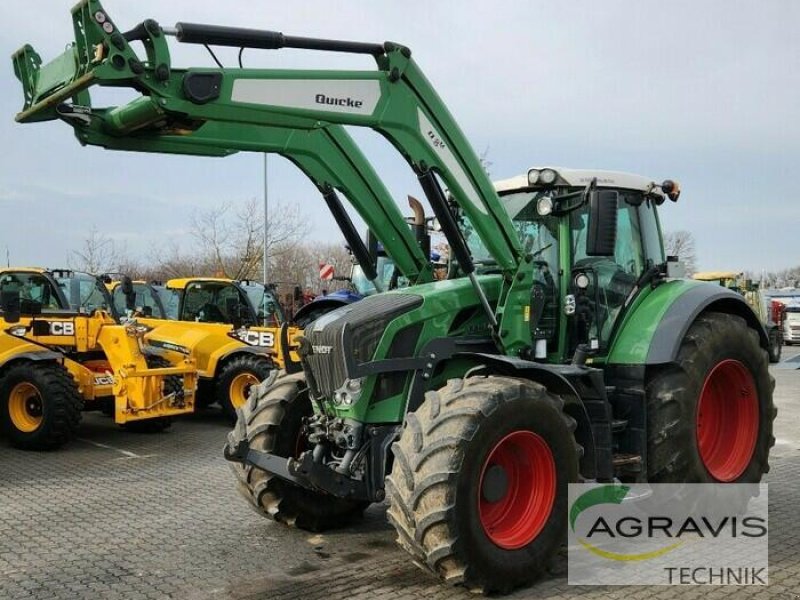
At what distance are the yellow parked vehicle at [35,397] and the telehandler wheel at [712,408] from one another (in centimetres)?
692

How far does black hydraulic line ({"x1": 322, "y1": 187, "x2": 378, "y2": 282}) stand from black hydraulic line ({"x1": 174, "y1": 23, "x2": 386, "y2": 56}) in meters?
1.42

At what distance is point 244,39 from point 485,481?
284 cm

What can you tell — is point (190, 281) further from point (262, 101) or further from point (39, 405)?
point (262, 101)

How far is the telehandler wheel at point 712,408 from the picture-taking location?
5.55m

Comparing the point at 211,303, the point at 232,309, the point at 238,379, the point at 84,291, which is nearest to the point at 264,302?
the point at 232,309

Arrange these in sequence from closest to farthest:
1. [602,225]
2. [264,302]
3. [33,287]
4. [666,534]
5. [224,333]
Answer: [602,225], [666,534], [33,287], [224,333], [264,302]

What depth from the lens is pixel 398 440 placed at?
4777 mm

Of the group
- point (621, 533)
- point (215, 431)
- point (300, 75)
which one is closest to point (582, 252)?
point (621, 533)

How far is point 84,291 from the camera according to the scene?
11984 millimetres

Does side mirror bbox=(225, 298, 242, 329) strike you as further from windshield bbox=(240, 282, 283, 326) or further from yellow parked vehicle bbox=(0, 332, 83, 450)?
yellow parked vehicle bbox=(0, 332, 83, 450)

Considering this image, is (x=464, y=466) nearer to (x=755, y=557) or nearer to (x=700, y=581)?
(x=700, y=581)

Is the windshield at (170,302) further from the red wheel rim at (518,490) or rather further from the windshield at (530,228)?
the red wheel rim at (518,490)

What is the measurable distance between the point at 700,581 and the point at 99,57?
4.47 m

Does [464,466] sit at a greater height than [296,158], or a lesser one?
lesser
